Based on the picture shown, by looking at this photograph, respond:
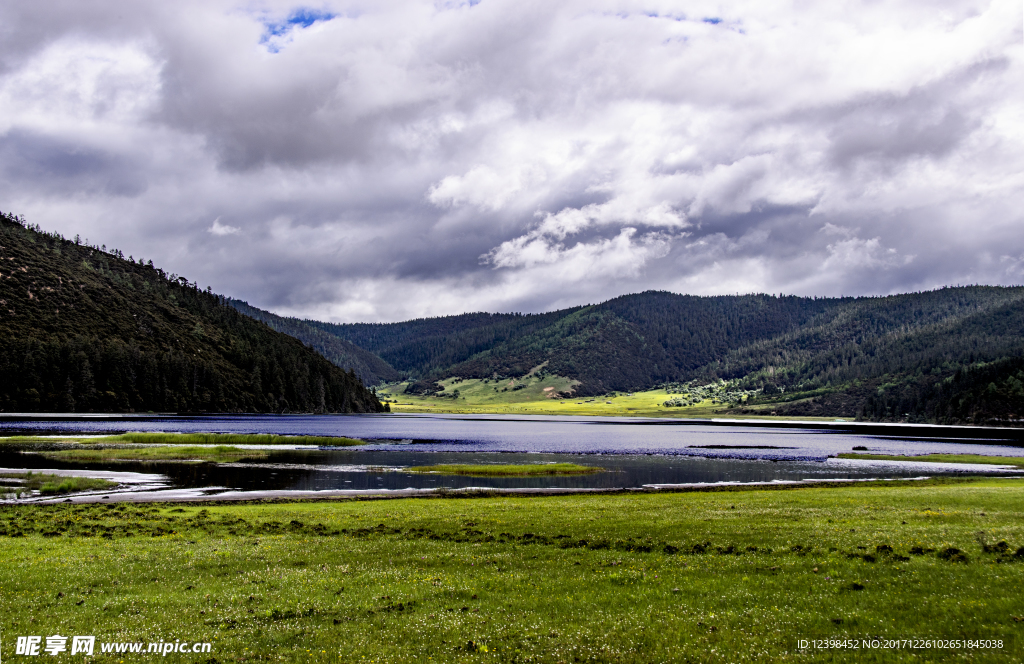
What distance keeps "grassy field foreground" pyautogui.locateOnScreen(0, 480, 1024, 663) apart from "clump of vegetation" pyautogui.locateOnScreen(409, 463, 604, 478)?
43381mm

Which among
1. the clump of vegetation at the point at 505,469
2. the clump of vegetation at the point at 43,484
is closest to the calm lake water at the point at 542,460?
the clump of vegetation at the point at 505,469

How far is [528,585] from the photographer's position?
20.5m

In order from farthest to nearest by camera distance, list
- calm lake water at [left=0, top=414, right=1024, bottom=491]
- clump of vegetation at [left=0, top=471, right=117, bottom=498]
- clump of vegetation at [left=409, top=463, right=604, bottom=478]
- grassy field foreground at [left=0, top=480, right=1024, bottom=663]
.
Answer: clump of vegetation at [left=409, top=463, right=604, bottom=478], calm lake water at [left=0, top=414, right=1024, bottom=491], clump of vegetation at [left=0, top=471, right=117, bottom=498], grassy field foreground at [left=0, top=480, right=1024, bottom=663]

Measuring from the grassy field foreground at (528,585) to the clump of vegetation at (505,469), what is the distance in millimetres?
43381

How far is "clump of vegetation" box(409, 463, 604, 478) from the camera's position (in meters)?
79.0

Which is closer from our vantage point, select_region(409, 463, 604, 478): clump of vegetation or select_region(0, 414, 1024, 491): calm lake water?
select_region(0, 414, 1024, 491): calm lake water

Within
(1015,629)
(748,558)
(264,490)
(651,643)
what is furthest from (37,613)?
(264,490)

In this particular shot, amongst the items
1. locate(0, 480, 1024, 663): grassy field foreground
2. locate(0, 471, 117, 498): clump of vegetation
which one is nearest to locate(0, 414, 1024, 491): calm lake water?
locate(0, 471, 117, 498): clump of vegetation

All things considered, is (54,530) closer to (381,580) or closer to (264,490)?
(381,580)

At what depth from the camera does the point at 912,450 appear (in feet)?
402

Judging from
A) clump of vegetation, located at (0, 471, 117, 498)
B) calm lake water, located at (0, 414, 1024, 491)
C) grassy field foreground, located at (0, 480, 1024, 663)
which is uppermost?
grassy field foreground, located at (0, 480, 1024, 663)

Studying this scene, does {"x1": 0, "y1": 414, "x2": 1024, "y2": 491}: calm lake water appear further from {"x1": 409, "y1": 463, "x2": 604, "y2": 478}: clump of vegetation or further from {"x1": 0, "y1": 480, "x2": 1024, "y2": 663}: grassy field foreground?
{"x1": 0, "y1": 480, "x2": 1024, "y2": 663}: grassy field foreground

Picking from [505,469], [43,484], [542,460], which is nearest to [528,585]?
[43,484]

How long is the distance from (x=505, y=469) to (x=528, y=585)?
62.5m
